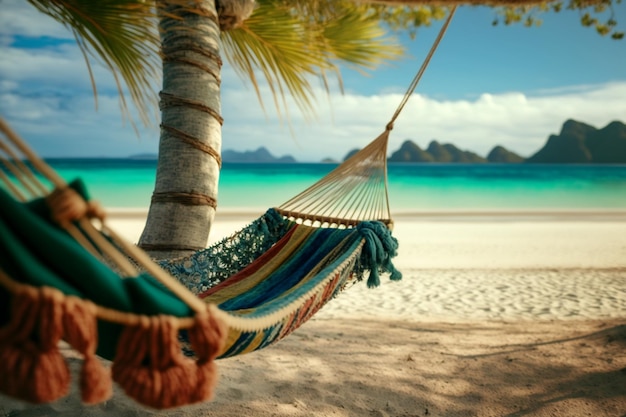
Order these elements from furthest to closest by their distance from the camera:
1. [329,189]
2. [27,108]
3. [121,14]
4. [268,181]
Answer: [27,108], [268,181], [329,189], [121,14]

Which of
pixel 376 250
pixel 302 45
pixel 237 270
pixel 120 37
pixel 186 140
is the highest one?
pixel 302 45

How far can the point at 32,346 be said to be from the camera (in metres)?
0.66

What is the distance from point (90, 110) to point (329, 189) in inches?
1061

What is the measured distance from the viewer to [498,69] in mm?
34094

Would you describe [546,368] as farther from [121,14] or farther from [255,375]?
[121,14]

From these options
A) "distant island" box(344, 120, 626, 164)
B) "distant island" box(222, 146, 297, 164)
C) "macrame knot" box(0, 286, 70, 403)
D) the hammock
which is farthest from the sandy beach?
"distant island" box(344, 120, 626, 164)

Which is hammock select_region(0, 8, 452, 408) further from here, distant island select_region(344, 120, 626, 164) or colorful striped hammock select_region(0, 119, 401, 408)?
distant island select_region(344, 120, 626, 164)

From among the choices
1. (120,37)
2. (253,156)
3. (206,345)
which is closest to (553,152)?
(253,156)

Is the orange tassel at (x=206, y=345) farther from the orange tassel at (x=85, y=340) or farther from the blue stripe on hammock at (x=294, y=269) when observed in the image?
the blue stripe on hammock at (x=294, y=269)

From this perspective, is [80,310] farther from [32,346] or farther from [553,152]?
[553,152]

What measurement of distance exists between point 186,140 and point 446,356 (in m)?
1.48

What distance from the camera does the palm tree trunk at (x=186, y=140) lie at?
196cm

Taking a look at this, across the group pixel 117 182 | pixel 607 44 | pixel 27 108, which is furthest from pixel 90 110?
pixel 607 44

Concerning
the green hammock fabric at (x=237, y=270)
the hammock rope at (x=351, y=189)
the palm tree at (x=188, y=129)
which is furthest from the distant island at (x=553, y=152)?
the green hammock fabric at (x=237, y=270)
